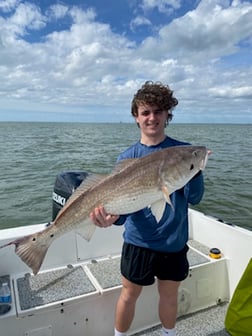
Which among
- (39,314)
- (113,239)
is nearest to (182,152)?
(39,314)

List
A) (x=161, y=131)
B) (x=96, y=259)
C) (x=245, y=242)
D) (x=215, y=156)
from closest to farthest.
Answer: (x=161, y=131)
(x=245, y=242)
(x=96, y=259)
(x=215, y=156)

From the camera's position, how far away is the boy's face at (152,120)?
8.65ft

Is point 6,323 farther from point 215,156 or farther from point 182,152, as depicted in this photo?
point 215,156

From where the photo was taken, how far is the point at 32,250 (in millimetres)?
2449

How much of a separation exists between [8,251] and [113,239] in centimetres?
131

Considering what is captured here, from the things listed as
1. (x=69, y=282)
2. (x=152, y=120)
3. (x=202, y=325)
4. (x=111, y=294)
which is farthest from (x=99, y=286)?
(x=152, y=120)

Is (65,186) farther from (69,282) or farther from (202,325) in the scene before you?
(202,325)

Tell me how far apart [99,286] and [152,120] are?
181cm

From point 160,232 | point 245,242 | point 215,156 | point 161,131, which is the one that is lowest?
point 215,156

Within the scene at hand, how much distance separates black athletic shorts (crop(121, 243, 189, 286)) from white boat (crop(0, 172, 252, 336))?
71cm

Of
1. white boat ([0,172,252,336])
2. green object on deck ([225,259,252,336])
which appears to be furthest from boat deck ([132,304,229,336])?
green object on deck ([225,259,252,336])

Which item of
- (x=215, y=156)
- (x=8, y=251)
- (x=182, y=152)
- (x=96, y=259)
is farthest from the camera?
(x=215, y=156)

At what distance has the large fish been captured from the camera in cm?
228

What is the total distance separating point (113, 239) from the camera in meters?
4.25
